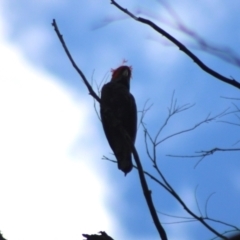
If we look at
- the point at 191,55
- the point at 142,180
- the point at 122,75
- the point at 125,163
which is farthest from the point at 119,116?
the point at 191,55

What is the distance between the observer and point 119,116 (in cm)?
622

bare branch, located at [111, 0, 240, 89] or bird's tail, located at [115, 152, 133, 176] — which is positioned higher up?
bird's tail, located at [115, 152, 133, 176]

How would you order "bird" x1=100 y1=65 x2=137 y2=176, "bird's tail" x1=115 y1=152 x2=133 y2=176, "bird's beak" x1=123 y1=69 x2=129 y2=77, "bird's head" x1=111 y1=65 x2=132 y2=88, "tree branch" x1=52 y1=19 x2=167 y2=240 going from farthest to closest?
"bird's beak" x1=123 y1=69 x2=129 y2=77 < "bird's head" x1=111 y1=65 x2=132 y2=88 < "bird" x1=100 y1=65 x2=137 y2=176 < "bird's tail" x1=115 y1=152 x2=133 y2=176 < "tree branch" x1=52 y1=19 x2=167 y2=240

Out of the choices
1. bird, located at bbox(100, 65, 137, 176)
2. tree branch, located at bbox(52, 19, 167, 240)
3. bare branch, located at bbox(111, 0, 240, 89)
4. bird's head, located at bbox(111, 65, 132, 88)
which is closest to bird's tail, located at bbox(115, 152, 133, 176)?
bird, located at bbox(100, 65, 137, 176)

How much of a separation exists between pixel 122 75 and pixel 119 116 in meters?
1.38

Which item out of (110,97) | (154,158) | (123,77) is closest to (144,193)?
(154,158)

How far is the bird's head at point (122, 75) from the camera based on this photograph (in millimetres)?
7296

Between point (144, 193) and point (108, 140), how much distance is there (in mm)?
3745

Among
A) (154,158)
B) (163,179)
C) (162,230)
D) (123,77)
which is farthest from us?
(123,77)

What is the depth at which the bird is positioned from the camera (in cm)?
544

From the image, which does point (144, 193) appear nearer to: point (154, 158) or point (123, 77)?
point (154, 158)

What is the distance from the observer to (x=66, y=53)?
3.10 metres

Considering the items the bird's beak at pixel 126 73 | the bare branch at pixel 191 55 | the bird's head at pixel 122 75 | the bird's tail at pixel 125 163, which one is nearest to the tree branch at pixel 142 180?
the bare branch at pixel 191 55

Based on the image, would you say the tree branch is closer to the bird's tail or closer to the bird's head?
the bird's tail
